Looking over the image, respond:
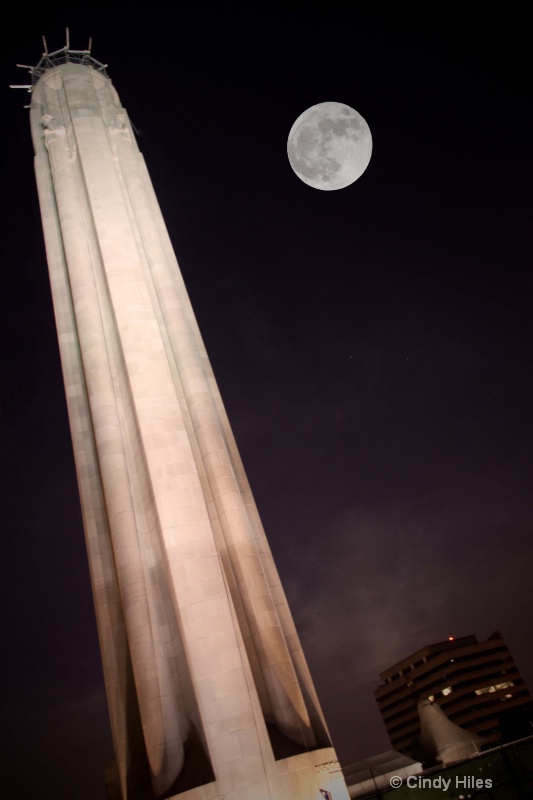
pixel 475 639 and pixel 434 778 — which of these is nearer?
pixel 434 778

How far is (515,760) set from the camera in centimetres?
1276

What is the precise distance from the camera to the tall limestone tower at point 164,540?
12.1m

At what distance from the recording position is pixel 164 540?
14000 millimetres

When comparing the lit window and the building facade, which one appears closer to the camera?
the building facade

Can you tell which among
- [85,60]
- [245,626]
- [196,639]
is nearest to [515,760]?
[245,626]

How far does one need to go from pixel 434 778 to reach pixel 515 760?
2.08 metres

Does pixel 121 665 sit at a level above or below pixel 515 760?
above

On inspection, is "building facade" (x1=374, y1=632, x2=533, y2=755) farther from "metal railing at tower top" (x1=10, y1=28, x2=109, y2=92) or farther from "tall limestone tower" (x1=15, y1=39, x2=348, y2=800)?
"metal railing at tower top" (x1=10, y1=28, x2=109, y2=92)

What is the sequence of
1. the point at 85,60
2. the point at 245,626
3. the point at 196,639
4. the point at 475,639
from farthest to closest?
the point at 475,639 < the point at 85,60 < the point at 245,626 < the point at 196,639

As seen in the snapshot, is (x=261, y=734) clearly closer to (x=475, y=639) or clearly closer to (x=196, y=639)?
(x=196, y=639)

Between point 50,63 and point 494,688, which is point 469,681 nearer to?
point 494,688

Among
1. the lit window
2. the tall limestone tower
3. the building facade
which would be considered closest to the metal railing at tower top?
the tall limestone tower

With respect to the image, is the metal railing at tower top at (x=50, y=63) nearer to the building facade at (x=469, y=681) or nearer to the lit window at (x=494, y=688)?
the building facade at (x=469, y=681)

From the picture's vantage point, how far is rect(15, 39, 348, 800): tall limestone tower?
476 inches
